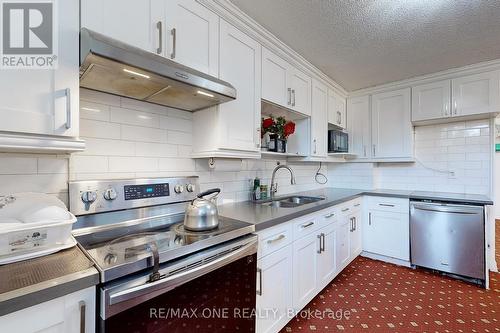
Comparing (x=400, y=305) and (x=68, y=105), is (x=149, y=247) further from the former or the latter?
(x=400, y=305)

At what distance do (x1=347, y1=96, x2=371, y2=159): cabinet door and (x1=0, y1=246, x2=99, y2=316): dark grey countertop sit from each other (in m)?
3.38

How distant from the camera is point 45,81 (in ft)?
2.93

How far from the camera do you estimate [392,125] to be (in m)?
3.12

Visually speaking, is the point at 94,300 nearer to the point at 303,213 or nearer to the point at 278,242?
the point at 278,242

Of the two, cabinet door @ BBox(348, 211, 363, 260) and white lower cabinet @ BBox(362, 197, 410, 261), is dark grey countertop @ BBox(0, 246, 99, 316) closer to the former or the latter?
cabinet door @ BBox(348, 211, 363, 260)

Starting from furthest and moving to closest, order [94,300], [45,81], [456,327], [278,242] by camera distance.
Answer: [456,327]
[278,242]
[45,81]
[94,300]

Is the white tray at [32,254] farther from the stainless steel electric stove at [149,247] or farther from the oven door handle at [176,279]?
the oven door handle at [176,279]

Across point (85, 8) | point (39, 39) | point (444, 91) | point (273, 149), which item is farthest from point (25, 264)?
point (444, 91)

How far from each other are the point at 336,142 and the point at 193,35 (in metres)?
2.25

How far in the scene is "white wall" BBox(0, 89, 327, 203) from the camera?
1105mm

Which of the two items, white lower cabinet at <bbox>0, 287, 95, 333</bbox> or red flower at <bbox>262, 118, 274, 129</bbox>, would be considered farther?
red flower at <bbox>262, 118, 274, 129</bbox>

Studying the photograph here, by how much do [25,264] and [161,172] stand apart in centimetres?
86

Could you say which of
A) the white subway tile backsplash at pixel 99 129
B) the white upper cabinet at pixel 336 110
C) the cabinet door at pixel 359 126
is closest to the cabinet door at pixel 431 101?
the cabinet door at pixel 359 126

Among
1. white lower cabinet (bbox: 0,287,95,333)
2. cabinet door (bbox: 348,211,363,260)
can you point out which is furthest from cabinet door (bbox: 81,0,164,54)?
cabinet door (bbox: 348,211,363,260)
